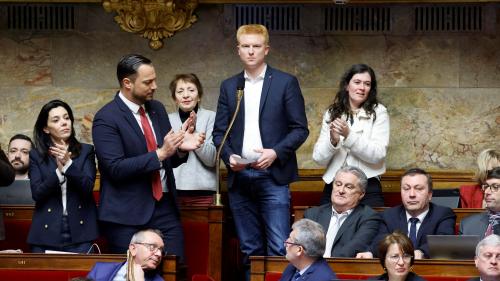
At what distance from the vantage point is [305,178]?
1132cm

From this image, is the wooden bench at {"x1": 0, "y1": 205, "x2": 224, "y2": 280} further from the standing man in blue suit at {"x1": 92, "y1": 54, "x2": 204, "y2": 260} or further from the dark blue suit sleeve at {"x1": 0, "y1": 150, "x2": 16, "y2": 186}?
the dark blue suit sleeve at {"x1": 0, "y1": 150, "x2": 16, "y2": 186}

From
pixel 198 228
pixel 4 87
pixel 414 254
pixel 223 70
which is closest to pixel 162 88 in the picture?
pixel 223 70

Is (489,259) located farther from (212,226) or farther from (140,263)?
(212,226)

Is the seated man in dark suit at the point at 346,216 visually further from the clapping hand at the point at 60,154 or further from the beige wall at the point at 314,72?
the beige wall at the point at 314,72

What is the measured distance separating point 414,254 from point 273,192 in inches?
47.4

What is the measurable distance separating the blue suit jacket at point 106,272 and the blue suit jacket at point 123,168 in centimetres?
39

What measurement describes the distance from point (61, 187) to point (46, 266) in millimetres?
618

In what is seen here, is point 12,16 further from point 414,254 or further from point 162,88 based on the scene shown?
point 414,254

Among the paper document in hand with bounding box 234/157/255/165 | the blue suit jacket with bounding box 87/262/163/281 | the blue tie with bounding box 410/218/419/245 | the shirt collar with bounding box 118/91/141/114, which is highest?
the shirt collar with bounding box 118/91/141/114

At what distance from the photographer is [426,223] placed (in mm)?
9188

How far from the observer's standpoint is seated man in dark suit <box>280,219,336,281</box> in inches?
327

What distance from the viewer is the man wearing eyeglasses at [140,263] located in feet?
27.7

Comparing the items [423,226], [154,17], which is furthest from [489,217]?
[154,17]

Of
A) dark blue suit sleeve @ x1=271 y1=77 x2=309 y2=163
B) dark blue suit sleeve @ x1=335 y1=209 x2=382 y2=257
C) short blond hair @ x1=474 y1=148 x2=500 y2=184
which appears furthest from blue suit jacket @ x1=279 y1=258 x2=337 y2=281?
short blond hair @ x1=474 y1=148 x2=500 y2=184
